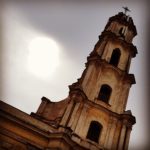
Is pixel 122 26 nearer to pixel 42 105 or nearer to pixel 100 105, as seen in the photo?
pixel 100 105

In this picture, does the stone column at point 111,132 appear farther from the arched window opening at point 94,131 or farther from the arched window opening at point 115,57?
the arched window opening at point 115,57

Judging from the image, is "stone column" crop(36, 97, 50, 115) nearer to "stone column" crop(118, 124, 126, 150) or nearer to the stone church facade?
the stone church facade

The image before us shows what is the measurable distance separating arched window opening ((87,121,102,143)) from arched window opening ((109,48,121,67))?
19.8ft

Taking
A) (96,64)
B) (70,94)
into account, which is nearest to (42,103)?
(70,94)

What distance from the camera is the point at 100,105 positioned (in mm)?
20953

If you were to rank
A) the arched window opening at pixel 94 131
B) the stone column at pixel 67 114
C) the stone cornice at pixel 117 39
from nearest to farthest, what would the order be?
the stone column at pixel 67 114
the arched window opening at pixel 94 131
the stone cornice at pixel 117 39

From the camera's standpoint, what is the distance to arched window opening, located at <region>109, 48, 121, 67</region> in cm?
2497

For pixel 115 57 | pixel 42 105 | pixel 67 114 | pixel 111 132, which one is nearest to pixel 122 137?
pixel 111 132

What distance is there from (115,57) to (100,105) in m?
5.73

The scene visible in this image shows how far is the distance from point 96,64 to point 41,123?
7090 millimetres

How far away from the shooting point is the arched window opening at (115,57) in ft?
81.9

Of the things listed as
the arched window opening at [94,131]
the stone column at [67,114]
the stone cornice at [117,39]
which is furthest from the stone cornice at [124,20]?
the stone column at [67,114]

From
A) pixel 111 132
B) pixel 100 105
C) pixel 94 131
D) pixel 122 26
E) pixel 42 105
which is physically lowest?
pixel 94 131

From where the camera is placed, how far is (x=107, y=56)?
2475cm
